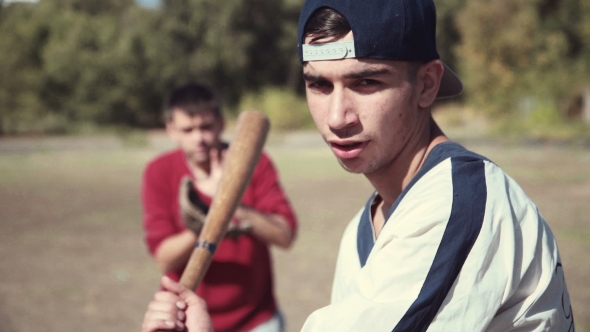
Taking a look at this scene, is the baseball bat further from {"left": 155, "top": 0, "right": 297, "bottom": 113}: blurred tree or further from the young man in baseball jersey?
{"left": 155, "top": 0, "right": 297, "bottom": 113}: blurred tree

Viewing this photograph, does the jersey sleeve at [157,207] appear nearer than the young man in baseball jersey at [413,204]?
No

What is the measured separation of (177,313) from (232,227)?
1.66m

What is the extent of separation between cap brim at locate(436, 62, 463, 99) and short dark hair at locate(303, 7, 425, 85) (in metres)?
0.37

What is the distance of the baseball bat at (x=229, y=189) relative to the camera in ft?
7.06

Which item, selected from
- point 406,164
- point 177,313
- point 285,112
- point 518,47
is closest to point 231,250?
point 177,313

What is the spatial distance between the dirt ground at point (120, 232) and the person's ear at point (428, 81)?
15.2 ft

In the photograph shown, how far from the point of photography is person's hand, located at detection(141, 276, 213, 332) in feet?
5.86

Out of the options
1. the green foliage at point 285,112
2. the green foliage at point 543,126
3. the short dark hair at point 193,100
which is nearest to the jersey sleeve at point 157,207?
the short dark hair at point 193,100

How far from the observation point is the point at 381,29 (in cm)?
164

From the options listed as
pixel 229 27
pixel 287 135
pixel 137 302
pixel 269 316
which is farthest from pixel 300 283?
pixel 229 27

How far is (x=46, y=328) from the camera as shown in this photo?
631 centimetres

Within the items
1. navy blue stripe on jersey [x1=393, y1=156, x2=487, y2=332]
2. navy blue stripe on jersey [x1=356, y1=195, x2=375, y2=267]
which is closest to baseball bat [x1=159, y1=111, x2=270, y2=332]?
navy blue stripe on jersey [x1=356, y1=195, x2=375, y2=267]

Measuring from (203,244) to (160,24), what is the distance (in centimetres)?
3489

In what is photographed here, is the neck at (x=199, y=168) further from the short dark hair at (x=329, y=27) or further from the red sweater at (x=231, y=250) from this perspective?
the short dark hair at (x=329, y=27)
